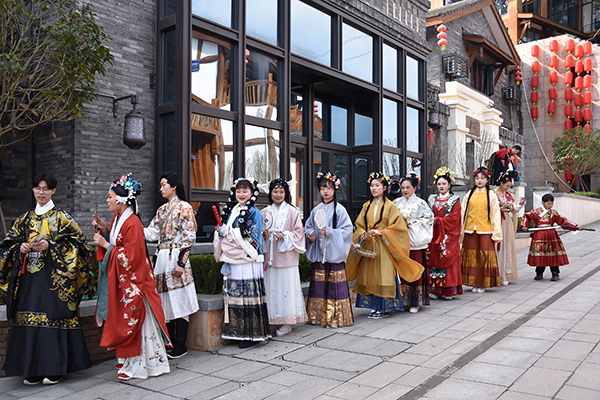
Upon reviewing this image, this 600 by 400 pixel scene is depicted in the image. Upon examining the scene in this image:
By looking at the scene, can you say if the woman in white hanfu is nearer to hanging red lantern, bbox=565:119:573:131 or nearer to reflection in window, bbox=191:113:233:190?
reflection in window, bbox=191:113:233:190

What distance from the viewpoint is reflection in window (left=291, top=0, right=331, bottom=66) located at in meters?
10.4

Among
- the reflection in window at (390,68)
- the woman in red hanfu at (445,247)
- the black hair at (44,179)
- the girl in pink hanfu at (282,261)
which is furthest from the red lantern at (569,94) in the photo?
the black hair at (44,179)

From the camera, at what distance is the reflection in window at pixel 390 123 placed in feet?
43.2

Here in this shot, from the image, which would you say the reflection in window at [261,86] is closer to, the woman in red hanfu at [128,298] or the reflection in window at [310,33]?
the reflection in window at [310,33]

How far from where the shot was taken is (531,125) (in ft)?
104

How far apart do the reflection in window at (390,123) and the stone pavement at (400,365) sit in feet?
23.5

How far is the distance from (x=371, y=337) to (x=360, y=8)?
8.78 meters

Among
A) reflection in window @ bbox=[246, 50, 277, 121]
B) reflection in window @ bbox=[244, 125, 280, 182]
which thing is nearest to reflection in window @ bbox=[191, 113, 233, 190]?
reflection in window @ bbox=[244, 125, 280, 182]

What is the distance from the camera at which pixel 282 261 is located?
584 cm

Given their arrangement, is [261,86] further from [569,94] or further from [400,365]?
[569,94]

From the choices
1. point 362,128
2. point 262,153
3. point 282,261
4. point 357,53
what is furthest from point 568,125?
point 282,261

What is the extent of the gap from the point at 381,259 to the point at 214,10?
5.18 m

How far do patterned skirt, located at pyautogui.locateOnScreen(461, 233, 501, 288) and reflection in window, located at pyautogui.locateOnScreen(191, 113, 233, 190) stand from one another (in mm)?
4225

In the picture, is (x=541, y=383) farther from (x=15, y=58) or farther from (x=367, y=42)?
(x=367, y=42)
